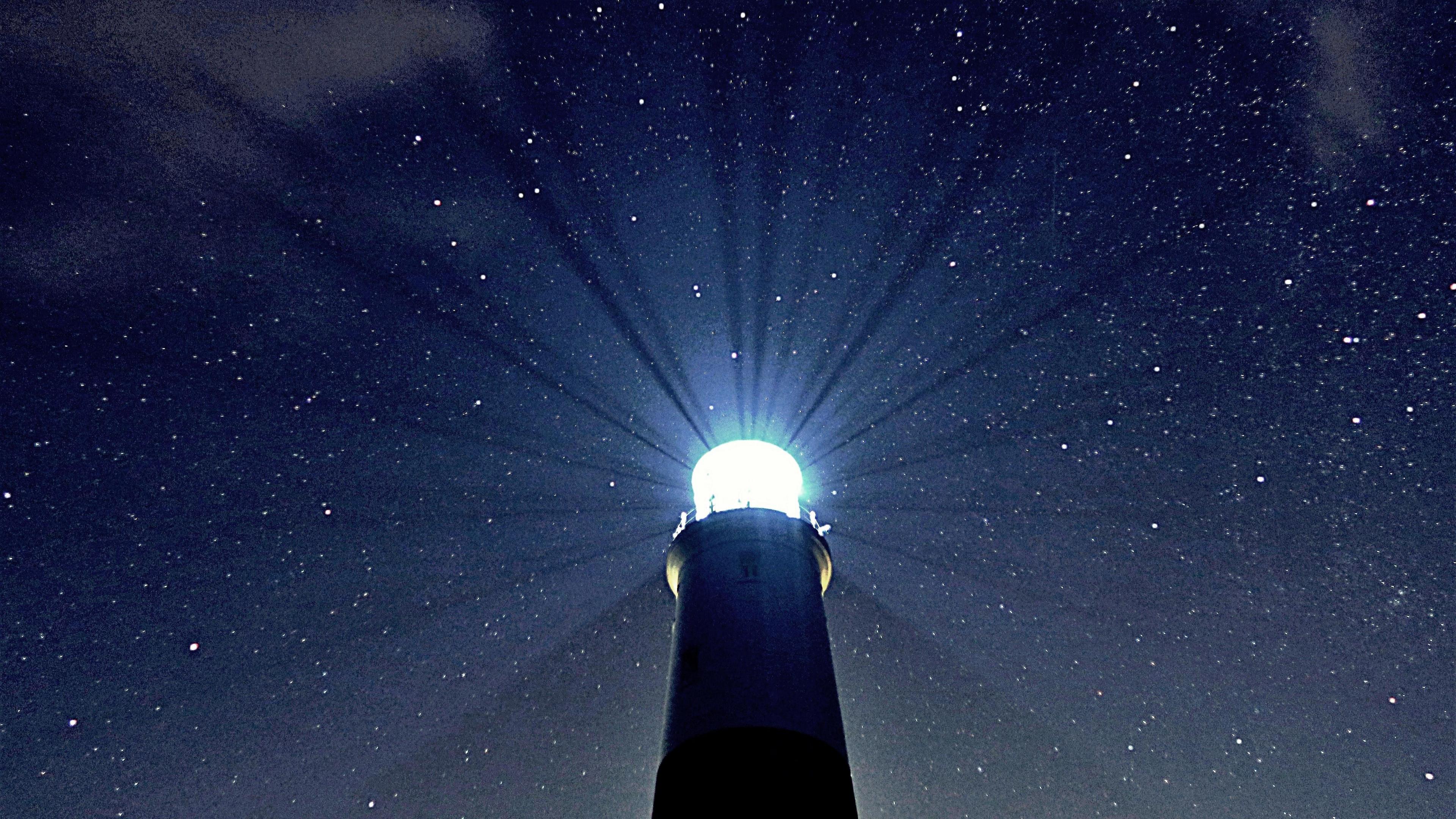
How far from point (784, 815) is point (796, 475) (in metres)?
5.13

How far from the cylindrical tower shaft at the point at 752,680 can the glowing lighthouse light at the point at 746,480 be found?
1.11 feet

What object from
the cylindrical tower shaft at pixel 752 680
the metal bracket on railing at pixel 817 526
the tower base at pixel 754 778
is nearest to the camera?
the tower base at pixel 754 778

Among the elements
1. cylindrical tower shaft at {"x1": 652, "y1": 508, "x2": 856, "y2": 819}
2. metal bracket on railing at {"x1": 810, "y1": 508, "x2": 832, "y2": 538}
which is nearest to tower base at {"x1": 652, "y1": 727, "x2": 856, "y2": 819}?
cylindrical tower shaft at {"x1": 652, "y1": 508, "x2": 856, "y2": 819}

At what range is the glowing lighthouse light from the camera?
12.0 meters

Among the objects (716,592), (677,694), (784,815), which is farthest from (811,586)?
(784,815)

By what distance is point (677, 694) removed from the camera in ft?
32.1

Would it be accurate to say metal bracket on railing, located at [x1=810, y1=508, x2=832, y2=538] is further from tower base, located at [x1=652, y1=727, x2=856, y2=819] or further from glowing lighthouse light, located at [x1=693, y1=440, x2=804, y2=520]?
tower base, located at [x1=652, y1=727, x2=856, y2=819]

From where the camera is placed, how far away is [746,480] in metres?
12.1

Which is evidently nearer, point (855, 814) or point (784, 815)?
point (784, 815)

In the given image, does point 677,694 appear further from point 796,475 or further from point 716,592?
point 796,475

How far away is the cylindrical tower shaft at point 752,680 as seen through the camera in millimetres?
8664

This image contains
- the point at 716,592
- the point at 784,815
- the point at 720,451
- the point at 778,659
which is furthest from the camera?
the point at 720,451

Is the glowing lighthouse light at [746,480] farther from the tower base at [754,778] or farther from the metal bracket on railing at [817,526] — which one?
the tower base at [754,778]

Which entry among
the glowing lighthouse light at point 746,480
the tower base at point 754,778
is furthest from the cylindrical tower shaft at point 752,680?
the glowing lighthouse light at point 746,480
